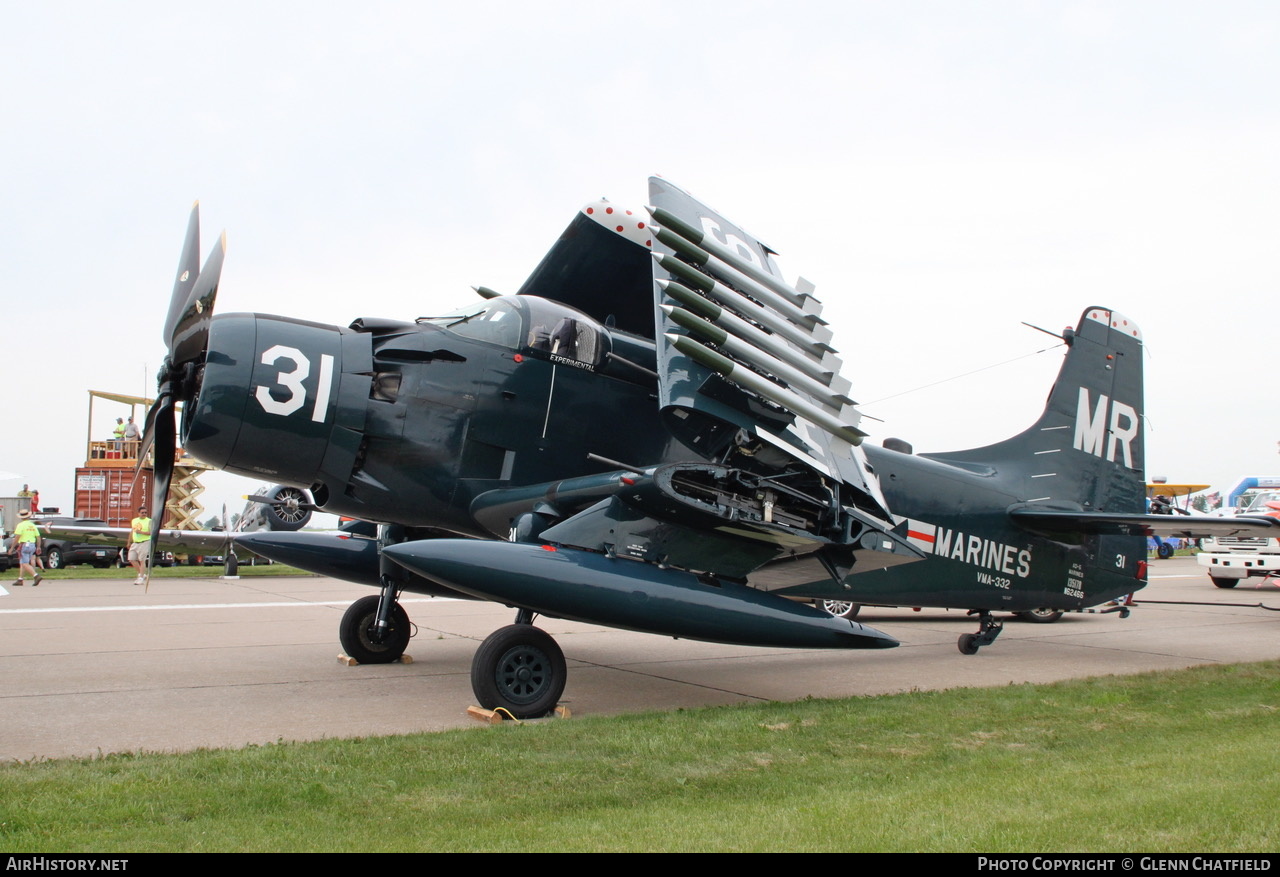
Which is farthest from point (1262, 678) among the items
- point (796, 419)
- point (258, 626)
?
point (258, 626)

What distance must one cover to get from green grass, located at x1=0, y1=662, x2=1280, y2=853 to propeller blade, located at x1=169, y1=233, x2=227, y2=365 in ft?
9.95

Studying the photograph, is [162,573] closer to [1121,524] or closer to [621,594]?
[621,594]

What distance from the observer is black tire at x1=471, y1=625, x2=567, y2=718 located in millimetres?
6496

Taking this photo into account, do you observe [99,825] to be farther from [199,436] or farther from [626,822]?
[199,436]

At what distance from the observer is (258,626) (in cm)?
1216

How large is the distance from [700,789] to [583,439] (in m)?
3.72

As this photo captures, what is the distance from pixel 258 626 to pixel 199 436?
20.5ft

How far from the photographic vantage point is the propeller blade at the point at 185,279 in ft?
22.7

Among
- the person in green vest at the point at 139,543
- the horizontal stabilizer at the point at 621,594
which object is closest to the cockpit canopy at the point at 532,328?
the horizontal stabilizer at the point at 621,594

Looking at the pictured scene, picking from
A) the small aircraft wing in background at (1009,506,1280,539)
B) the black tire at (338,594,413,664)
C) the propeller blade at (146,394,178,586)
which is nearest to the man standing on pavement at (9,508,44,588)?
the black tire at (338,594,413,664)

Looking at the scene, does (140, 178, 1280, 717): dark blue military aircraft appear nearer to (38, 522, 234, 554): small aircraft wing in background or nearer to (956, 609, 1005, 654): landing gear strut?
(956, 609, 1005, 654): landing gear strut

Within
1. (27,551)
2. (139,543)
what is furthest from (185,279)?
(27,551)

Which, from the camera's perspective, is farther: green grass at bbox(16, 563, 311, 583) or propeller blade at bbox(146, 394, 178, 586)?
green grass at bbox(16, 563, 311, 583)

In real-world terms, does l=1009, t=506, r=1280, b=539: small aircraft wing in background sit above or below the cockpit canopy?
below
